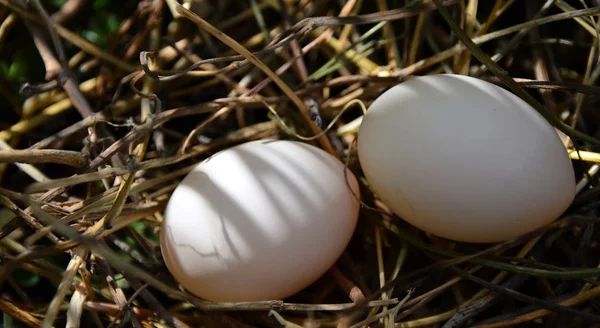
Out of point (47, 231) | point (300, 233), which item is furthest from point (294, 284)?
point (47, 231)

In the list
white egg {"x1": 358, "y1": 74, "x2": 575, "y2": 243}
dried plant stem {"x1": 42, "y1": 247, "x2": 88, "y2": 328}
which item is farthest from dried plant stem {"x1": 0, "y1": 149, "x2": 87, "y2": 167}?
white egg {"x1": 358, "y1": 74, "x2": 575, "y2": 243}

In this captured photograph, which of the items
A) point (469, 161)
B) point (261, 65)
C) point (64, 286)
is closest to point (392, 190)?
point (469, 161)

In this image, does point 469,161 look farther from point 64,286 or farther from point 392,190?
point 64,286

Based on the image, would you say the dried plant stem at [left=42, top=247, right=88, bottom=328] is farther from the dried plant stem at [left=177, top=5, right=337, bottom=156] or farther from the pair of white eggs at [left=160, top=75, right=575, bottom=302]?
the dried plant stem at [left=177, top=5, right=337, bottom=156]

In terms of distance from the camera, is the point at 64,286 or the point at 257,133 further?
the point at 257,133

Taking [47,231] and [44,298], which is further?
[44,298]

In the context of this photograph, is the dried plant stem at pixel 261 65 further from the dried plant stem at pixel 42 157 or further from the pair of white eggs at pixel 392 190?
the dried plant stem at pixel 42 157

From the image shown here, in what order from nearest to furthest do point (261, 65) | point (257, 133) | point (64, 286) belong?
point (64, 286) → point (261, 65) → point (257, 133)

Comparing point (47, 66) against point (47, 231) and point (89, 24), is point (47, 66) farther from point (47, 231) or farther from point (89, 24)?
point (47, 231)
